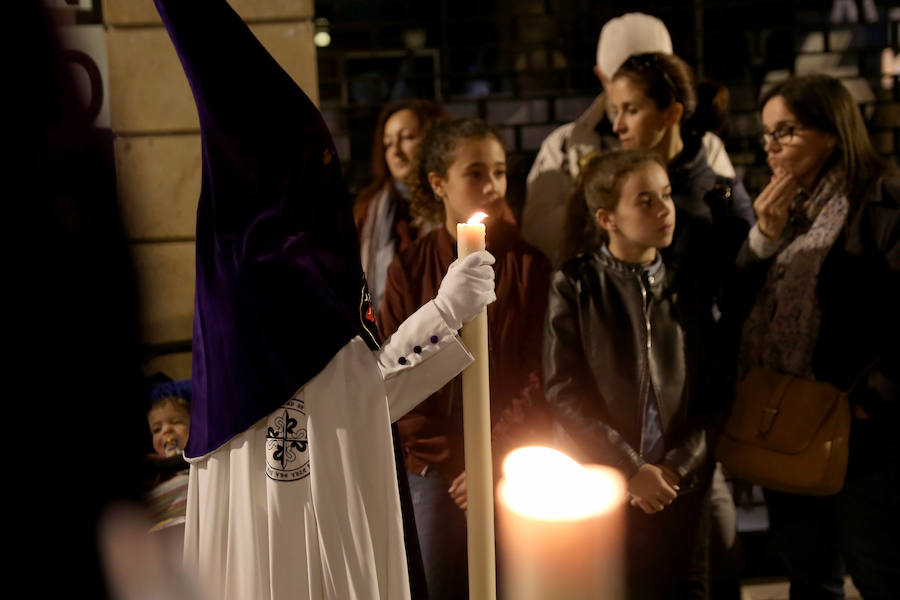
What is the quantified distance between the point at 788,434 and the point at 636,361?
0.46 meters

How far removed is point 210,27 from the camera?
4.79 feet

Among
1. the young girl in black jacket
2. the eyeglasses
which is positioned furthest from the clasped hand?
the eyeglasses

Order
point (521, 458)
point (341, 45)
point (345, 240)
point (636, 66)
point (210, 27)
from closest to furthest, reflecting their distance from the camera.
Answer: point (521, 458)
point (210, 27)
point (345, 240)
point (636, 66)
point (341, 45)

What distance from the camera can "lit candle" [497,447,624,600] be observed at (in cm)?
103

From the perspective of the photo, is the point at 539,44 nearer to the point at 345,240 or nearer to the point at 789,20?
the point at 789,20

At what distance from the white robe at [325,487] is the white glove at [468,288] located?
0.12 ft

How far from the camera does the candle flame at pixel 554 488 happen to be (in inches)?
41.9

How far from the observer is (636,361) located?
2.16m

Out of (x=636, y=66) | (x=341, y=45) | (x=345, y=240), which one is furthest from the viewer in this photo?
(x=341, y=45)

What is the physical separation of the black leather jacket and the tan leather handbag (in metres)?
0.17

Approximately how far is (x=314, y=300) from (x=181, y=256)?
120 centimetres

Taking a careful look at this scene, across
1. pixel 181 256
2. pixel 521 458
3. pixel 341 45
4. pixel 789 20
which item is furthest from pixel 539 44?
pixel 521 458

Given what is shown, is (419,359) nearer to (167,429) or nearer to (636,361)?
(636,361)

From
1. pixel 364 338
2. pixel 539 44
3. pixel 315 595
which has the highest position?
pixel 539 44
